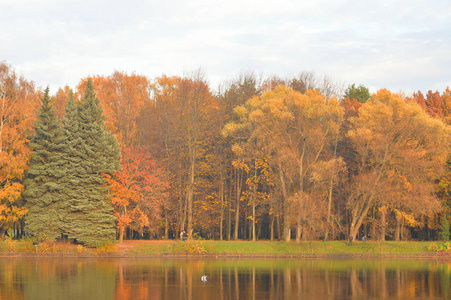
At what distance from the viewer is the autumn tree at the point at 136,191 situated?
53719 millimetres

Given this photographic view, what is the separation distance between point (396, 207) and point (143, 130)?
103 feet

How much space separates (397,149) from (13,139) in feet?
136

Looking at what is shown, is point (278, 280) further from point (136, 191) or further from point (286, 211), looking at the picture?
point (136, 191)

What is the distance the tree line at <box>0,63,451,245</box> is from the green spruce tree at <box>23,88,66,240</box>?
5.0 inches

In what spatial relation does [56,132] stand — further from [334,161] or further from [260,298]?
[260,298]

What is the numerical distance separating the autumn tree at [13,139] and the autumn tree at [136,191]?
9.44m

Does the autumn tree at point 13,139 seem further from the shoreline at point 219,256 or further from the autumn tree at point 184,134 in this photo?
the autumn tree at point 184,134

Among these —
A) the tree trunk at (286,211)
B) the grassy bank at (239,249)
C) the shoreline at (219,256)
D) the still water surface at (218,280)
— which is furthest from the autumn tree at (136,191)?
the tree trunk at (286,211)

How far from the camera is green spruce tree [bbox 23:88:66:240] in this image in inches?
1971

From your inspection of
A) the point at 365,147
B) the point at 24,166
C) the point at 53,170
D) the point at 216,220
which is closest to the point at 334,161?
the point at 365,147

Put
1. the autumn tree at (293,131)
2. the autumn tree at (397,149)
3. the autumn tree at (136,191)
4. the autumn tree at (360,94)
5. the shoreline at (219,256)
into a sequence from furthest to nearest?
the autumn tree at (360,94), the autumn tree at (293,131), the autumn tree at (136,191), the autumn tree at (397,149), the shoreline at (219,256)

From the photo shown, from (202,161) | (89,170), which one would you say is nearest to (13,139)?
(89,170)

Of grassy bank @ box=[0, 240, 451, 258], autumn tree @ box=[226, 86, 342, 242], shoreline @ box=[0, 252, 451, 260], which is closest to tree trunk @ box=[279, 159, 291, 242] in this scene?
autumn tree @ box=[226, 86, 342, 242]

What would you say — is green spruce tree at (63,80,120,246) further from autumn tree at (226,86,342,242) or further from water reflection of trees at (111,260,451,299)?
autumn tree at (226,86,342,242)
